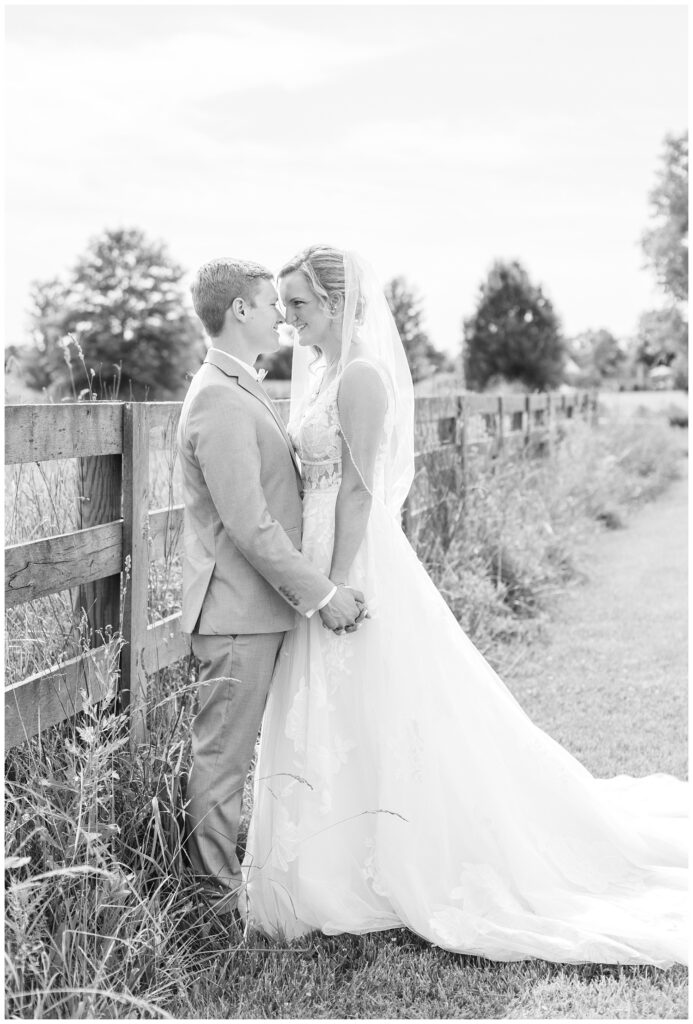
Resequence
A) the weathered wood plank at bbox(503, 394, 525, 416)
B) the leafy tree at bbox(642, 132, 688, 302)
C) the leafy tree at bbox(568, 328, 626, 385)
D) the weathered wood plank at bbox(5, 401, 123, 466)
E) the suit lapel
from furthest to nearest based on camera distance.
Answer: the leafy tree at bbox(568, 328, 626, 385) < the leafy tree at bbox(642, 132, 688, 302) < the weathered wood plank at bbox(503, 394, 525, 416) < the suit lapel < the weathered wood plank at bbox(5, 401, 123, 466)

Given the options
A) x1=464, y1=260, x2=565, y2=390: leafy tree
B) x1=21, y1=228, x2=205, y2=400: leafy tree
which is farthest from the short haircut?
x1=21, y1=228, x2=205, y2=400: leafy tree

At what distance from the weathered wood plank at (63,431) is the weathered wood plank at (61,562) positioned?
0.26m

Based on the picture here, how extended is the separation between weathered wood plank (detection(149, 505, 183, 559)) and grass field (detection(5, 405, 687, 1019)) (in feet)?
0.27

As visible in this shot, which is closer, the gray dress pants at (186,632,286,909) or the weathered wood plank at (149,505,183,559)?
the gray dress pants at (186,632,286,909)

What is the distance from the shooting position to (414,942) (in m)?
3.04

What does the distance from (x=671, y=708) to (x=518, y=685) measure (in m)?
0.89

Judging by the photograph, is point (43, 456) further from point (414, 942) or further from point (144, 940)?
point (414, 942)

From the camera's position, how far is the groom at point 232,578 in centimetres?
292

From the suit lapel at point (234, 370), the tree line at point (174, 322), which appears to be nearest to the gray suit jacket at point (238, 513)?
the suit lapel at point (234, 370)

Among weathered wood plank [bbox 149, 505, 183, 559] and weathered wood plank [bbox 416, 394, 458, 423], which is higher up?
weathered wood plank [bbox 416, 394, 458, 423]

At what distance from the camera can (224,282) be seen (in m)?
2.95

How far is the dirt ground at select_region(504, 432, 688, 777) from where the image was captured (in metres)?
4.84

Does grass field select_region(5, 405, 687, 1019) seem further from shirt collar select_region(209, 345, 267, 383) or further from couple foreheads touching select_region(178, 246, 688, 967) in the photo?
shirt collar select_region(209, 345, 267, 383)

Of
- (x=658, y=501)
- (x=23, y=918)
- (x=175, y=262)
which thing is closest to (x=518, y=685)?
(x=23, y=918)
